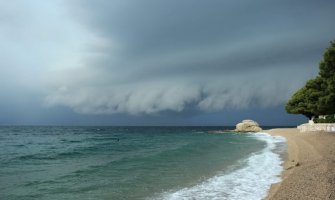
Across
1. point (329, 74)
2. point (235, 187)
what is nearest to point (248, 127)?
point (329, 74)

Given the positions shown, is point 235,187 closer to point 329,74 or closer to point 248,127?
point 329,74

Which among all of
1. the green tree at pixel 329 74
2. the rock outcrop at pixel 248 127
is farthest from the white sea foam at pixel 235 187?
the rock outcrop at pixel 248 127

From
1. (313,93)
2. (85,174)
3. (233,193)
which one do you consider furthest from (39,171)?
(313,93)

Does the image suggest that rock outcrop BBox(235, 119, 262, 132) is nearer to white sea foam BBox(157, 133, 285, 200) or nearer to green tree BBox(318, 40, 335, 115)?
green tree BBox(318, 40, 335, 115)

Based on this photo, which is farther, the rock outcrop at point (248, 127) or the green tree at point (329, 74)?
the rock outcrop at point (248, 127)

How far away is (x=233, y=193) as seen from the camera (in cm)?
1744

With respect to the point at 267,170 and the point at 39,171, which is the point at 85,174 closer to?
the point at 39,171

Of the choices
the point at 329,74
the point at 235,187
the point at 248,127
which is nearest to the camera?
the point at 235,187

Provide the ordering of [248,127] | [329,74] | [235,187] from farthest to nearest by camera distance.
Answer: [248,127] < [329,74] < [235,187]

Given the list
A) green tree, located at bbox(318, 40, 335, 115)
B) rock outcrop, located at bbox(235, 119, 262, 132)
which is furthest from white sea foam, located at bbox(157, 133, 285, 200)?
rock outcrop, located at bbox(235, 119, 262, 132)

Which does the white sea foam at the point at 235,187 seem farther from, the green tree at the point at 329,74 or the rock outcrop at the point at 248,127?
the rock outcrop at the point at 248,127

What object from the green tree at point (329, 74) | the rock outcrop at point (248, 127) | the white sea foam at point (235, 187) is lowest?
the white sea foam at point (235, 187)

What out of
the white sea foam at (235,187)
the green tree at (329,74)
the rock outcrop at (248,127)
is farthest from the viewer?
the rock outcrop at (248,127)

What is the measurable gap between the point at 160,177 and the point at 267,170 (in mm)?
7819
